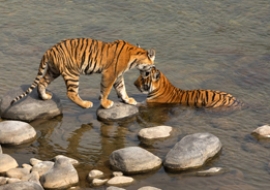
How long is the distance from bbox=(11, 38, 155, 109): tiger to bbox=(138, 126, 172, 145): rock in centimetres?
91

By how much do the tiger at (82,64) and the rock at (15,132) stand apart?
73 cm

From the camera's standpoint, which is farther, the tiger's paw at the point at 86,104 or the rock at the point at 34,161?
the tiger's paw at the point at 86,104

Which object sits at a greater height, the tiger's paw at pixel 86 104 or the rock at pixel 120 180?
the tiger's paw at pixel 86 104

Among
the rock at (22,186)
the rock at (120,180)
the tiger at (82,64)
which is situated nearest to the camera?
the rock at (22,186)

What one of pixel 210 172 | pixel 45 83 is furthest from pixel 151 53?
pixel 210 172

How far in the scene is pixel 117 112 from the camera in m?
9.50

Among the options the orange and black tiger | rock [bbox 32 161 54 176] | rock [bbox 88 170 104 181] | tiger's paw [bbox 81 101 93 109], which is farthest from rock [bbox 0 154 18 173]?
the orange and black tiger

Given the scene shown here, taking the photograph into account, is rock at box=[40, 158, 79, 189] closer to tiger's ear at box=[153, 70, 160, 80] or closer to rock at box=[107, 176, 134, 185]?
rock at box=[107, 176, 134, 185]

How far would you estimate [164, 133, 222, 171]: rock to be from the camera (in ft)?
25.8

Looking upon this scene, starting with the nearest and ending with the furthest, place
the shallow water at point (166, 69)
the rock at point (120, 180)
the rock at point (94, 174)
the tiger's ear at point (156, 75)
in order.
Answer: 1. the rock at point (120, 180)
2. the rock at point (94, 174)
3. the shallow water at point (166, 69)
4. the tiger's ear at point (156, 75)

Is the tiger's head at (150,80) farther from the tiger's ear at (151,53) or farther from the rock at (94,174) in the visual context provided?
the rock at (94,174)

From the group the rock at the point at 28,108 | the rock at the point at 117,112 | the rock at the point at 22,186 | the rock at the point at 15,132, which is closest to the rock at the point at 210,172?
the rock at the point at 22,186

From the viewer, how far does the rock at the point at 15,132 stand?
848 cm

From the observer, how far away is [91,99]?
10266mm
